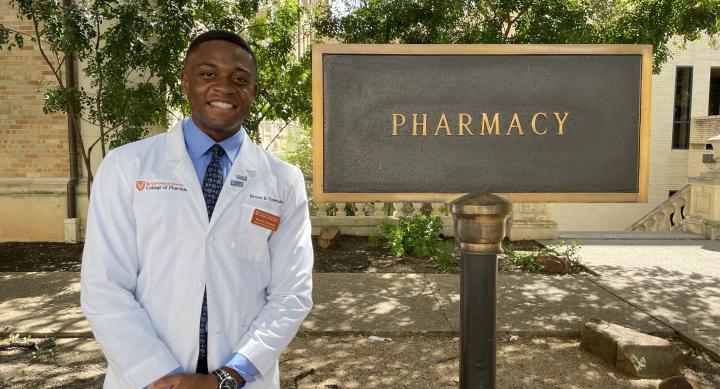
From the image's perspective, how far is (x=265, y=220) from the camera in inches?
76.2

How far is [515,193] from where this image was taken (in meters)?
3.14

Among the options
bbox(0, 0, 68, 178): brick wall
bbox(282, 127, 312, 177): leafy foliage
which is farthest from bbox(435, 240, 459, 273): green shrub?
bbox(0, 0, 68, 178): brick wall

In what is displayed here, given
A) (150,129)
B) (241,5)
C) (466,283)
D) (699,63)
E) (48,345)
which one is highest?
(699,63)

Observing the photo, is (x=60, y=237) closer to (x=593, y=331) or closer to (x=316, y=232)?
(x=316, y=232)

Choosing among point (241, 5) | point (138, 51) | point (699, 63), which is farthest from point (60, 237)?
point (699, 63)

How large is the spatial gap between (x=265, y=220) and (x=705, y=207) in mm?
10171

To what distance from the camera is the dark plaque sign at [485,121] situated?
10.4 ft

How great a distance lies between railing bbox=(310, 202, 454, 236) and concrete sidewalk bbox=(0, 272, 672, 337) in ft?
8.62

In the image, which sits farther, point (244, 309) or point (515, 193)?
point (515, 193)

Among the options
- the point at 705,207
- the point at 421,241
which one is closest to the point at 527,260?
the point at 421,241

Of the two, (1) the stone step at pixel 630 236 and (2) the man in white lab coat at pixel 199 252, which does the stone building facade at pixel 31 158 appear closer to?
(1) the stone step at pixel 630 236

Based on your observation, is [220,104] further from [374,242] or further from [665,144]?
[665,144]

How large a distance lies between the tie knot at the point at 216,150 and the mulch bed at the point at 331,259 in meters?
5.14

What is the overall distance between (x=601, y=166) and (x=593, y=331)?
5.33 feet
